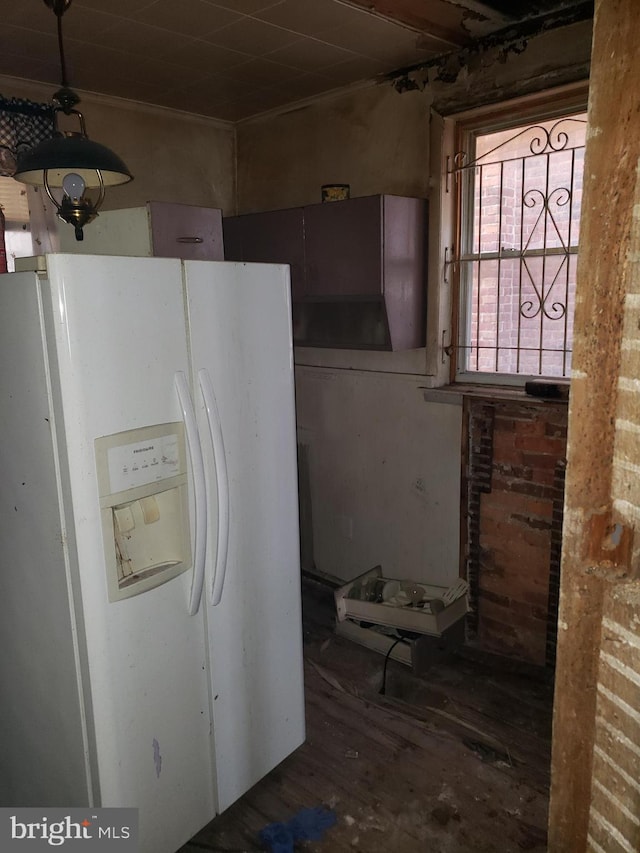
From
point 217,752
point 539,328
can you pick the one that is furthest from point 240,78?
point 217,752

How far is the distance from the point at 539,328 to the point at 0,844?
2.85 m

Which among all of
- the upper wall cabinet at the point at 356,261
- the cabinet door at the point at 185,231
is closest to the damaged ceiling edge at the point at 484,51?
the upper wall cabinet at the point at 356,261

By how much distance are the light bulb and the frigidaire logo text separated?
1.95 meters

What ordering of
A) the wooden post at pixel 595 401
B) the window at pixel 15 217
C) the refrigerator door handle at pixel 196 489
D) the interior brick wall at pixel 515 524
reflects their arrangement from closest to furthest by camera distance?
the wooden post at pixel 595 401 < the refrigerator door handle at pixel 196 489 < the interior brick wall at pixel 515 524 < the window at pixel 15 217

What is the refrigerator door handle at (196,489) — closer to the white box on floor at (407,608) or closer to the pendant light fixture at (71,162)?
the pendant light fixture at (71,162)

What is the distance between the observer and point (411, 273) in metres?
3.32

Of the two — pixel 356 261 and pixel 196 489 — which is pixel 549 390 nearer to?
pixel 356 261

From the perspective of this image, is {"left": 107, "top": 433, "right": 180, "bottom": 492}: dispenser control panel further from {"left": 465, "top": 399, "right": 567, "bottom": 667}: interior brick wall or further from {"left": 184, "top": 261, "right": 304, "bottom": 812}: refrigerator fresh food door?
{"left": 465, "top": 399, "right": 567, "bottom": 667}: interior brick wall

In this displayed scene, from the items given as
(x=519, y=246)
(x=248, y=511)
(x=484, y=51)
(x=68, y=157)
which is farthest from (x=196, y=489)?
(x=484, y=51)

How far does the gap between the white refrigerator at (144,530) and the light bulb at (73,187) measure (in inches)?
20.6

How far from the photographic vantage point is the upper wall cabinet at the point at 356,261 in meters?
3.18

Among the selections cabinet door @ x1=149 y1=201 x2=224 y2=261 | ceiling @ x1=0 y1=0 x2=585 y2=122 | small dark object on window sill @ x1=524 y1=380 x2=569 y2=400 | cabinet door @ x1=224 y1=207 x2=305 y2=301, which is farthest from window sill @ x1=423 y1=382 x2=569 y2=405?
ceiling @ x1=0 y1=0 x2=585 y2=122

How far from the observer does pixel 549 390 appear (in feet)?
9.42

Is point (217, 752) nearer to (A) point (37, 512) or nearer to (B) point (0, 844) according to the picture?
(B) point (0, 844)
